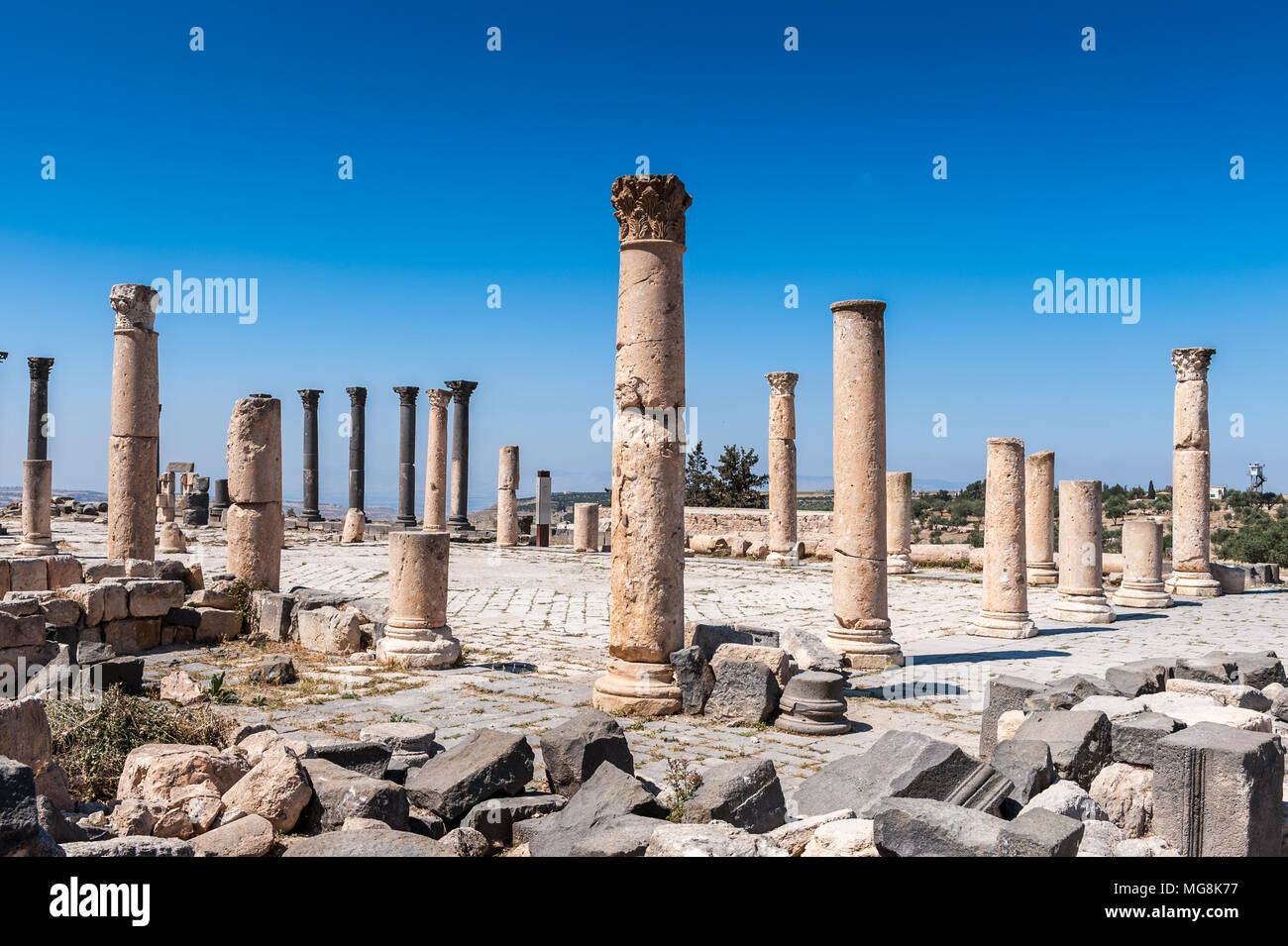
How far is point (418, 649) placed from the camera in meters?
10.6

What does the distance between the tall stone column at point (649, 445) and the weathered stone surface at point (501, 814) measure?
3217mm

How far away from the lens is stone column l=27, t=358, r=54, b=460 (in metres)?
30.2

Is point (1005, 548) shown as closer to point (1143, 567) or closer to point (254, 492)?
point (1143, 567)

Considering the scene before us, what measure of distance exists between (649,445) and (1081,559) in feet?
34.0

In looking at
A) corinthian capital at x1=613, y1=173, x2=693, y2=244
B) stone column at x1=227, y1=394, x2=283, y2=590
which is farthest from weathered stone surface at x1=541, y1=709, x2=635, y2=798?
stone column at x1=227, y1=394, x2=283, y2=590

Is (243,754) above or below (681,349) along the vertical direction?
below

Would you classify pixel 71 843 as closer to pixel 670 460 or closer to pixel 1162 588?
pixel 670 460

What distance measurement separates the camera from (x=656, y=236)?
8.55m

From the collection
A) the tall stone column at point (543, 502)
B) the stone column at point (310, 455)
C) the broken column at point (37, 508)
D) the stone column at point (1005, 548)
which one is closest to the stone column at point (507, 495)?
the tall stone column at point (543, 502)

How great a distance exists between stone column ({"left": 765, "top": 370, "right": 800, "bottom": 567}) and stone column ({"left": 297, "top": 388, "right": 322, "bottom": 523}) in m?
19.1

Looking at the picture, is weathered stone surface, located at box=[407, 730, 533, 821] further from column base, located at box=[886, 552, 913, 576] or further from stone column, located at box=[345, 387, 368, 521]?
stone column, located at box=[345, 387, 368, 521]

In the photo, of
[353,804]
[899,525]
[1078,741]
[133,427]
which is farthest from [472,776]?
[899,525]
